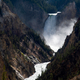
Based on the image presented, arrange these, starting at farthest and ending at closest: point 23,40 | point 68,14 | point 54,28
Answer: point 68,14
point 54,28
point 23,40

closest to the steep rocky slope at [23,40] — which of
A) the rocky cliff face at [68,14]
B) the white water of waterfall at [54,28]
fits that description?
the white water of waterfall at [54,28]

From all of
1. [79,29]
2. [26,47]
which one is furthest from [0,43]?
[26,47]

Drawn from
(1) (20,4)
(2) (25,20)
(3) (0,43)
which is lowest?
(2) (25,20)

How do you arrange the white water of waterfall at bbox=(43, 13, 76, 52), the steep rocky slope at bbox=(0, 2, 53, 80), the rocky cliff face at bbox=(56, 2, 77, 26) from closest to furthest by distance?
the steep rocky slope at bbox=(0, 2, 53, 80) < the white water of waterfall at bbox=(43, 13, 76, 52) < the rocky cliff face at bbox=(56, 2, 77, 26)

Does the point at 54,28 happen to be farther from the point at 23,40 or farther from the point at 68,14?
the point at 23,40

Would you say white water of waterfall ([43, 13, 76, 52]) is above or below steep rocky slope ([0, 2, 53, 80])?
below

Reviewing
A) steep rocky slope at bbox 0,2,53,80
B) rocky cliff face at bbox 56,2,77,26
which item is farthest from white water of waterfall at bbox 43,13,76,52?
steep rocky slope at bbox 0,2,53,80

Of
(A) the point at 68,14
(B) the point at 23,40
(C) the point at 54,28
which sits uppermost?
(B) the point at 23,40

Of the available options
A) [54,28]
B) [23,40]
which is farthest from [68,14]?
[23,40]

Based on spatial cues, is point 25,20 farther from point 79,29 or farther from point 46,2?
point 79,29

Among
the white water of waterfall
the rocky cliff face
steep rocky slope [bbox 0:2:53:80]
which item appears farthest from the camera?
the rocky cliff face

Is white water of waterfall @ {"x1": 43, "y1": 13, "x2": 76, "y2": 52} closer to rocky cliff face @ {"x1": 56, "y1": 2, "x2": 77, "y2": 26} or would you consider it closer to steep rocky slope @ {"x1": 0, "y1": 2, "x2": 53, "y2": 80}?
rocky cliff face @ {"x1": 56, "y1": 2, "x2": 77, "y2": 26}
